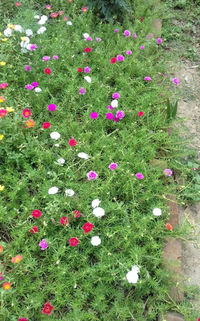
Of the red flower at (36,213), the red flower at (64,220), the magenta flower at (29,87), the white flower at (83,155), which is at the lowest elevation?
the red flower at (64,220)

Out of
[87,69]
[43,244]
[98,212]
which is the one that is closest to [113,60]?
[87,69]

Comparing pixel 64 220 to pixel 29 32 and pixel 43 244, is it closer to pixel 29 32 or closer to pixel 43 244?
pixel 43 244

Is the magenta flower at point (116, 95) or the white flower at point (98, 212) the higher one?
the magenta flower at point (116, 95)

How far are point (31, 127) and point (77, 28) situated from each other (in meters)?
1.90

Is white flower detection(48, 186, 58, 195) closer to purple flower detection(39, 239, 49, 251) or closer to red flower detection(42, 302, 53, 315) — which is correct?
purple flower detection(39, 239, 49, 251)

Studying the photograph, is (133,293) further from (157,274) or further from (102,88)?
(102,88)

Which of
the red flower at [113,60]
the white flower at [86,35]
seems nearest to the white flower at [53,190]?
the red flower at [113,60]

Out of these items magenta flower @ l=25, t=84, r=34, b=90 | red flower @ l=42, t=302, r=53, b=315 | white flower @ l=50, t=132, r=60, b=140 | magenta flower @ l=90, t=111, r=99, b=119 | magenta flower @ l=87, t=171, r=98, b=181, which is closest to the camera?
red flower @ l=42, t=302, r=53, b=315

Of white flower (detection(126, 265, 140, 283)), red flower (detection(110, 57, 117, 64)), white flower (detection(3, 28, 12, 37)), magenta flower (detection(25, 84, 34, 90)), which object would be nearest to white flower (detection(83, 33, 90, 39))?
red flower (detection(110, 57, 117, 64))

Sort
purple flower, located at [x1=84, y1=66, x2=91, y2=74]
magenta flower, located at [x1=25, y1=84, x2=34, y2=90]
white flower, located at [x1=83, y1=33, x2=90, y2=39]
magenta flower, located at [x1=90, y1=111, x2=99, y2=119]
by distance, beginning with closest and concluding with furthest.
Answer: magenta flower, located at [x1=90, y1=111, x2=99, y2=119] < magenta flower, located at [x1=25, y1=84, x2=34, y2=90] < purple flower, located at [x1=84, y1=66, x2=91, y2=74] < white flower, located at [x1=83, y1=33, x2=90, y2=39]

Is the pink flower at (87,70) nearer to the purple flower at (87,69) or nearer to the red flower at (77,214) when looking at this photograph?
the purple flower at (87,69)

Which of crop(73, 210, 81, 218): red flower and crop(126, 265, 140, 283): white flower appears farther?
crop(73, 210, 81, 218): red flower

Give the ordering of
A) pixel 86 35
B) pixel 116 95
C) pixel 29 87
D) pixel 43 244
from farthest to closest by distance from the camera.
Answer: pixel 86 35 → pixel 116 95 → pixel 29 87 → pixel 43 244

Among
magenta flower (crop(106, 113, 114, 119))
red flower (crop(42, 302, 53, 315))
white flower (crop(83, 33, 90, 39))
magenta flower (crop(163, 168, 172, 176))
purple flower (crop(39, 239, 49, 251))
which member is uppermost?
white flower (crop(83, 33, 90, 39))
